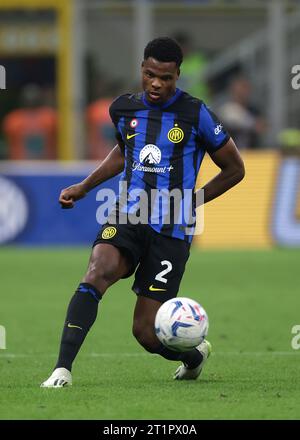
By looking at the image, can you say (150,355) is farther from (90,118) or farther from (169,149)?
(90,118)

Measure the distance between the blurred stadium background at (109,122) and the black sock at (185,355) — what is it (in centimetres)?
692

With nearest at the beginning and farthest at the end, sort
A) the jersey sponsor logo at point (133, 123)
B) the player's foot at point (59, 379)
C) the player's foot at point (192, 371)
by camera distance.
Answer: the player's foot at point (59, 379)
the jersey sponsor logo at point (133, 123)
the player's foot at point (192, 371)

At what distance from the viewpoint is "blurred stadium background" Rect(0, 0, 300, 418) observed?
1952 centimetres

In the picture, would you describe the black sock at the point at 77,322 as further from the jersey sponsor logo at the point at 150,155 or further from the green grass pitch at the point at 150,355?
the jersey sponsor logo at the point at 150,155

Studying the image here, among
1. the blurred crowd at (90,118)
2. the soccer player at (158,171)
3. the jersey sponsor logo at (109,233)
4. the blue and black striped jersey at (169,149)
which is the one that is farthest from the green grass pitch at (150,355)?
the blurred crowd at (90,118)

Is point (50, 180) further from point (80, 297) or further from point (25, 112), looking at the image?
point (80, 297)

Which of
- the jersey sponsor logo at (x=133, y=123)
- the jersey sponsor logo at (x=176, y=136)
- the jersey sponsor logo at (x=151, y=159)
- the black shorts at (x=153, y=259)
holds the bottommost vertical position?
the black shorts at (x=153, y=259)

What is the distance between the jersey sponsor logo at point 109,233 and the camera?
8.19 metres

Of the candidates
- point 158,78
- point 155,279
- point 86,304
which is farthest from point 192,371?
point 158,78

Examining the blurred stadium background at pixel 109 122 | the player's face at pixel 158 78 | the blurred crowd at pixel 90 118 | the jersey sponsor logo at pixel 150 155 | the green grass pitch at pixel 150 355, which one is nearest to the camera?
the green grass pitch at pixel 150 355

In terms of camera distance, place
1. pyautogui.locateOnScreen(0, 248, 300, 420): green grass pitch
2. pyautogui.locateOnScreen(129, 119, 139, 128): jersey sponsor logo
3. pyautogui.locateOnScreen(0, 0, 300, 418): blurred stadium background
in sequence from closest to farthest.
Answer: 1. pyautogui.locateOnScreen(0, 248, 300, 420): green grass pitch
2. pyautogui.locateOnScreen(129, 119, 139, 128): jersey sponsor logo
3. pyautogui.locateOnScreen(0, 0, 300, 418): blurred stadium background

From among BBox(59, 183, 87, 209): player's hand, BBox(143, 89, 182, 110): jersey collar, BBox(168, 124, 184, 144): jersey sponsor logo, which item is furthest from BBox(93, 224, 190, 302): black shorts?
BBox(143, 89, 182, 110): jersey collar

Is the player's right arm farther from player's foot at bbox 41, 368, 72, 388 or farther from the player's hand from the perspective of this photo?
player's foot at bbox 41, 368, 72, 388

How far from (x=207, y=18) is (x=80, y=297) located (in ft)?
53.7
